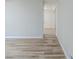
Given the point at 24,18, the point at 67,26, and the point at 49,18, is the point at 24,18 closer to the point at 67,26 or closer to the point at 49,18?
the point at 67,26

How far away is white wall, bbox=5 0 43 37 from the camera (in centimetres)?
747

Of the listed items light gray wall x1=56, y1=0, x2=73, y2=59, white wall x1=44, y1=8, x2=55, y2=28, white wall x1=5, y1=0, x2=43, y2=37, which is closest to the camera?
light gray wall x1=56, y1=0, x2=73, y2=59

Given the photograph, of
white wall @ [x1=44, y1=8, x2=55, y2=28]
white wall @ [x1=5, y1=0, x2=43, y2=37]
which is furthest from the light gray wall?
white wall @ [x1=44, y1=8, x2=55, y2=28]

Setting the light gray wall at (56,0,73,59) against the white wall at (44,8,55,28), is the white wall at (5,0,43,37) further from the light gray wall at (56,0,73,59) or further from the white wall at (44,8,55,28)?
the white wall at (44,8,55,28)

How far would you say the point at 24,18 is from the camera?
7.54 m

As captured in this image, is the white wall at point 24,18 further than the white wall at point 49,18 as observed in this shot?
No

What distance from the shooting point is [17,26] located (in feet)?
24.8

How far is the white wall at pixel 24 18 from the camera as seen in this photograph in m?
7.47

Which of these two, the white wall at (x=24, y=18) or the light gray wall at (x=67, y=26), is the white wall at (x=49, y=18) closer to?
the white wall at (x=24, y=18)

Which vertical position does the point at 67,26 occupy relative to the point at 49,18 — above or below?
below

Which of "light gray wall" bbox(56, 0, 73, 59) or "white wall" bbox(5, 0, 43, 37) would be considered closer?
"light gray wall" bbox(56, 0, 73, 59)

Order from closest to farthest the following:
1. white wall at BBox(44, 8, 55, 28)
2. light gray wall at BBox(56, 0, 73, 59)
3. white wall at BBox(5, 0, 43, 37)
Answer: light gray wall at BBox(56, 0, 73, 59), white wall at BBox(5, 0, 43, 37), white wall at BBox(44, 8, 55, 28)

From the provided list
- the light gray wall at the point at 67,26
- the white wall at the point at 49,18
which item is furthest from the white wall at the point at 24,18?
the white wall at the point at 49,18

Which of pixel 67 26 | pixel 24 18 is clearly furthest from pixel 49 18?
pixel 67 26
